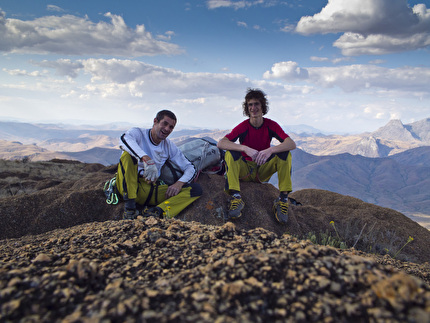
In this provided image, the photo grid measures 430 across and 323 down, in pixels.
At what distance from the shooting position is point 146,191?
15.1 ft

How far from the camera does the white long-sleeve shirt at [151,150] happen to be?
4.26 meters

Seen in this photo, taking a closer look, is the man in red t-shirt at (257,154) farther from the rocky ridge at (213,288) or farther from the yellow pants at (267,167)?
the rocky ridge at (213,288)

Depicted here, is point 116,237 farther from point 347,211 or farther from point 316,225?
point 347,211

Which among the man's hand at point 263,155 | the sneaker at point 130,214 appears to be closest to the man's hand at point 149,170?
the sneaker at point 130,214

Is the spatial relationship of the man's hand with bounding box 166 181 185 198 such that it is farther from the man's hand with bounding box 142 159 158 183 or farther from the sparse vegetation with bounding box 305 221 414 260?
the sparse vegetation with bounding box 305 221 414 260

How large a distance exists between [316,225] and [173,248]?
12.8 feet

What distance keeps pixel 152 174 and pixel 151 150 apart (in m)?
0.63

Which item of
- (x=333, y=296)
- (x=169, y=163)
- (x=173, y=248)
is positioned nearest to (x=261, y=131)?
(x=169, y=163)

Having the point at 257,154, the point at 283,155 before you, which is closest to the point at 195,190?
the point at 257,154

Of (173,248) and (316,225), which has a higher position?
(173,248)

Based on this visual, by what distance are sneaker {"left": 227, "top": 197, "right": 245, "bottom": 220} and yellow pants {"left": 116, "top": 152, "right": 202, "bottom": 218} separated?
0.81m

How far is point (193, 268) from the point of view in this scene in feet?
5.37

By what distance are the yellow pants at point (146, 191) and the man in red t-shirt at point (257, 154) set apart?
788mm

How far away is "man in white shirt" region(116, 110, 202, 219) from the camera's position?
4.24 m
